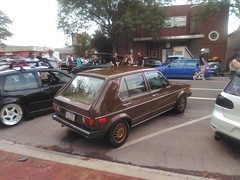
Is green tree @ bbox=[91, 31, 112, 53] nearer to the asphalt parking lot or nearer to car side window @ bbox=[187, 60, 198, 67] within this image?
car side window @ bbox=[187, 60, 198, 67]

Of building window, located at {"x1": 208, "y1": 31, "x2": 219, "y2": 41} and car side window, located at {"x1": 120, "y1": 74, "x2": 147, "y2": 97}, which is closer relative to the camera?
car side window, located at {"x1": 120, "y1": 74, "x2": 147, "y2": 97}

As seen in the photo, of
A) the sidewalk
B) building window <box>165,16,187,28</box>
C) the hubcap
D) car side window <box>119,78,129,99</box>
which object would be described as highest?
building window <box>165,16,187,28</box>

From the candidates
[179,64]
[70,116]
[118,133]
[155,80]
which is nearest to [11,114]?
[70,116]

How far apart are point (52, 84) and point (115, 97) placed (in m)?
3.02

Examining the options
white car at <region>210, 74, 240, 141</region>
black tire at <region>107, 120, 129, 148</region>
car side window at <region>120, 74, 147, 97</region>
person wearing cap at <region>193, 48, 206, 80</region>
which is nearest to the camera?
white car at <region>210, 74, 240, 141</region>

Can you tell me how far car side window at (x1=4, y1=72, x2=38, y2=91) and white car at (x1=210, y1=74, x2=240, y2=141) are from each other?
15.1 ft

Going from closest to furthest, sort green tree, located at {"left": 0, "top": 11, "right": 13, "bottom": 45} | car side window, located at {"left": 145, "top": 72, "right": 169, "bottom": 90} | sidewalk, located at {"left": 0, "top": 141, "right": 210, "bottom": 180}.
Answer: sidewalk, located at {"left": 0, "top": 141, "right": 210, "bottom": 180}
car side window, located at {"left": 145, "top": 72, "right": 169, "bottom": 90}
green tree, located at {"left": 0, "top": 11, "right": 13, "bottom": 45}

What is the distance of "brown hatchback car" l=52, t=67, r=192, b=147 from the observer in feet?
11.3

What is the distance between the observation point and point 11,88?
493cm

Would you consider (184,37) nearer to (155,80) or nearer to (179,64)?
(179,64)

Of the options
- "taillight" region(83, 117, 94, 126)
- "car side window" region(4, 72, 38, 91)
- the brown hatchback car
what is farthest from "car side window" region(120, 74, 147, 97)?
"car side window" region(4, 72, 38, 91)

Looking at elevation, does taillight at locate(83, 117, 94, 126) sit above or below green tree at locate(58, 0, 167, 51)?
below

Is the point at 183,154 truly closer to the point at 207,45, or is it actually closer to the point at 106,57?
the point at 106,57

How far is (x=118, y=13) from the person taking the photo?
2152 centimetres
